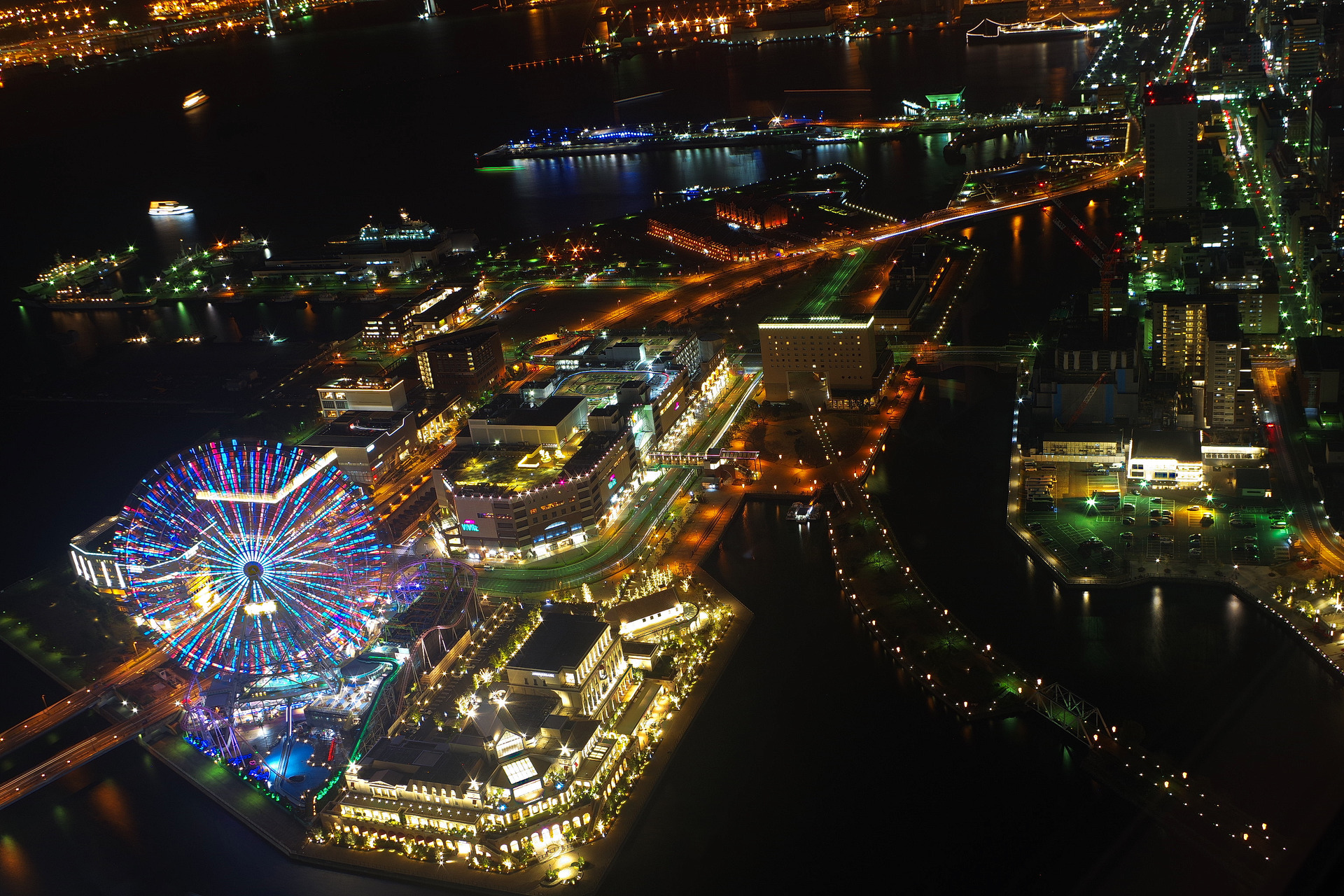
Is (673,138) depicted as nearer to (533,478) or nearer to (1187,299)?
(1187,299)

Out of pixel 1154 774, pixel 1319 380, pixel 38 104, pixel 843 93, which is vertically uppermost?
pixel 38 104

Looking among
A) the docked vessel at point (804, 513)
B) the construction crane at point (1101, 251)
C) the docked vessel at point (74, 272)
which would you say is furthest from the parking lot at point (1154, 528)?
the docked vessel at point (74, 272)

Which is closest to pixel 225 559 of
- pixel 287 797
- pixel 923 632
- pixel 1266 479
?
pixel 287 797

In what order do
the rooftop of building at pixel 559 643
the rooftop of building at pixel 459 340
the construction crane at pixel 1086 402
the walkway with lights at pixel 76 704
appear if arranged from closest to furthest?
the rooftop of building at pixel 559 643
the walkway with lights at pixel 76 704
the construction crane at pixel 1086 402
the rooftop of building at pixel 459 340

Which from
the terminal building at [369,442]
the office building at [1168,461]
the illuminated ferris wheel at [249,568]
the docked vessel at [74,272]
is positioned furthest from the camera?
the docked vessel at [74,272]

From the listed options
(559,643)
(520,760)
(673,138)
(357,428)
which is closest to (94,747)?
(520,760)

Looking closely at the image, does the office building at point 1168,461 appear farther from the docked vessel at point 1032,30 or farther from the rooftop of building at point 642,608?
the docked vessel at point 1032,30

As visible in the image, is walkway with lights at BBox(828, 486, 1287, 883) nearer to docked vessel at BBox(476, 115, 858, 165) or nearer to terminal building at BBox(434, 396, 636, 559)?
terminal building at BBox(434, 396, 636, 559)

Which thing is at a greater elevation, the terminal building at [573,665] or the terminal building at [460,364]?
the terminal building at [460,364]

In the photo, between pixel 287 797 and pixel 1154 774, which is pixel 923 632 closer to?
pixel 1154 774
